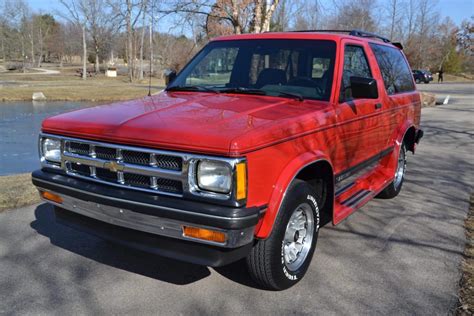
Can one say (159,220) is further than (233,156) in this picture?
Yes

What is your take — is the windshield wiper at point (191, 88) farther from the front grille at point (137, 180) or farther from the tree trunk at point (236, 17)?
the tree trunk at point (236, 17)

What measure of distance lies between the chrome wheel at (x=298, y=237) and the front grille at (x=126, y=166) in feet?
3.52

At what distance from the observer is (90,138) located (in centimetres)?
335

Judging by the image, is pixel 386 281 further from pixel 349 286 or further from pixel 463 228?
pixel 463 228

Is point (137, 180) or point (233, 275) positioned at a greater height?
point (137, 180)

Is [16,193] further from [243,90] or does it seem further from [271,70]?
[271,70]

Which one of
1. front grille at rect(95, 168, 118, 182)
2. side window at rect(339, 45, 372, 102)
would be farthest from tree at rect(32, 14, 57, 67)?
front grille at rect(95, 168, 118, 182)

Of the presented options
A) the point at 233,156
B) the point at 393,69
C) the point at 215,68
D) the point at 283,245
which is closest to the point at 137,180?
the point at 233,156

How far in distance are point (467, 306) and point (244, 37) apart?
3.32 metres

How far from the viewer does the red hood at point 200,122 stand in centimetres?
291

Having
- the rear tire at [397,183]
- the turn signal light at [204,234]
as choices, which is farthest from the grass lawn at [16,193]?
the rear tire at [397,183]

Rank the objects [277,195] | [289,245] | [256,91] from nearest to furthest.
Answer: [277,195] → [289,245] → [256,91]

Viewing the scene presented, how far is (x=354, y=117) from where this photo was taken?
14.4 feet

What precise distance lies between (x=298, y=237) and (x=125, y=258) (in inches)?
63.2
